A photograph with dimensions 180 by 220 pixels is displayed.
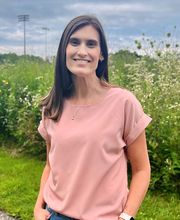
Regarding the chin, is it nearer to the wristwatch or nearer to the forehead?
the forehead

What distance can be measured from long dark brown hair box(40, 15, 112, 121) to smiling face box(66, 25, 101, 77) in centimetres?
2

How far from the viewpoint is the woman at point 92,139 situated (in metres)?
1.87

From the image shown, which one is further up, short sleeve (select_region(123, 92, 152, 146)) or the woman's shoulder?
the woman's shoulder

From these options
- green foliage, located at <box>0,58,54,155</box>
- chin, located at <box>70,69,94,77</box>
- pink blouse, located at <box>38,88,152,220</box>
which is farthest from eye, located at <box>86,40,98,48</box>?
green foliage, located at <box>0,58,54,155</box>

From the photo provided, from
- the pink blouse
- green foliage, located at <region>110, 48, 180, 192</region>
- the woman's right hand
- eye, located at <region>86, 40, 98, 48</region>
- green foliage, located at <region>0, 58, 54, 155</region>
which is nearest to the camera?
the pink blouse

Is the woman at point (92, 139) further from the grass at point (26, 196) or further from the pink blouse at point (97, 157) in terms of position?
the grass at point (26, 196)

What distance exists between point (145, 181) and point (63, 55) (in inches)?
27.1

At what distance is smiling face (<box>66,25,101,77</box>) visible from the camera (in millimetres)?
1957

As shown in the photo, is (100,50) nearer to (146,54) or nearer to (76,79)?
(76,79)

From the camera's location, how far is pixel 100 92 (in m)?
1.99

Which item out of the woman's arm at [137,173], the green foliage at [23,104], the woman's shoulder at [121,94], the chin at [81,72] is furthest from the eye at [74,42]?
the green foliage at [23,104]

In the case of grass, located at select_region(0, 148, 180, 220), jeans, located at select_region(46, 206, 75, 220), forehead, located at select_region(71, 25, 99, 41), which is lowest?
grass, located at select_region(0, 148, 180, 220)

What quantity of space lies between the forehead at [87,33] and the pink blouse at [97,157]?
0.85 ft

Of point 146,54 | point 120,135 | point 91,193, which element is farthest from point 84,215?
point 146,54
